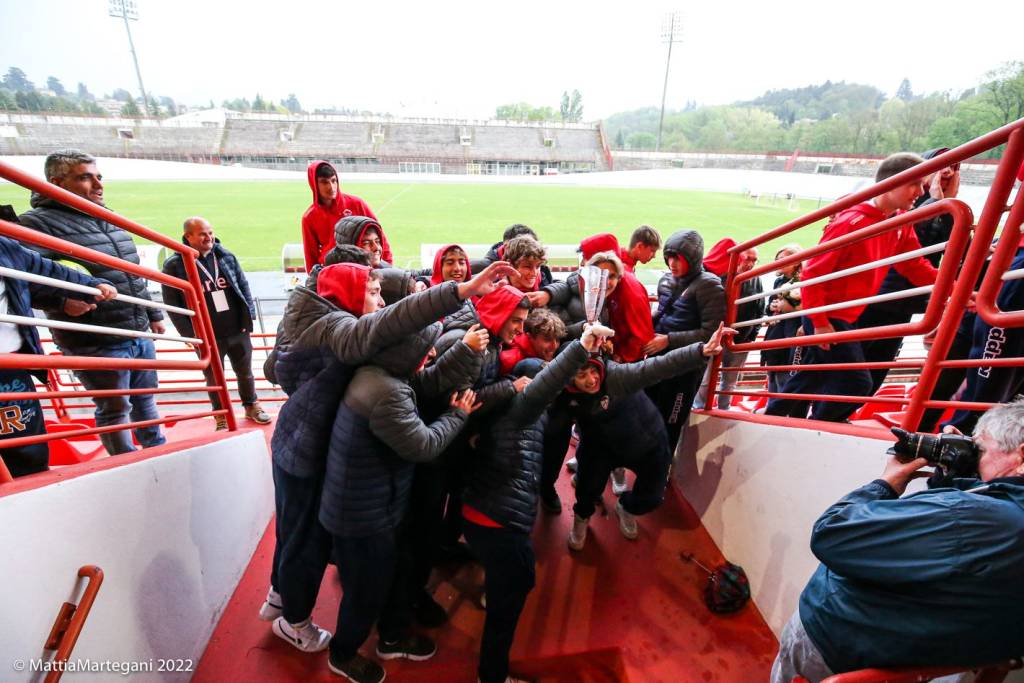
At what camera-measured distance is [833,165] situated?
3969cm

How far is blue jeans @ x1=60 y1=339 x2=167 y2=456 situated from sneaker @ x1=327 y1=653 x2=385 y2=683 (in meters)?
1.94

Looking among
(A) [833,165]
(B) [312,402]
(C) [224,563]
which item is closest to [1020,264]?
(B) [312,402]

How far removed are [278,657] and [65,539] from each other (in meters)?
1.10

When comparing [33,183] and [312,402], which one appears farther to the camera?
[312,402]

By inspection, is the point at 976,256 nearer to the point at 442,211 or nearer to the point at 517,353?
the point at 517,353

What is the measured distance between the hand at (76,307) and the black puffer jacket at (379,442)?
1.96 m

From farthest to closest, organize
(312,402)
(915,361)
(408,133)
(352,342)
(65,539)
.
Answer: (408,133) < (915,361) < (312,402) < (352,342) < (65,539)

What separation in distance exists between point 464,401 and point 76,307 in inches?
92.6

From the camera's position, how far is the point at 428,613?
7.36 ft

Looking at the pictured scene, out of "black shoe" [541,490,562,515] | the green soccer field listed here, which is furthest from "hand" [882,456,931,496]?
the green soccer field

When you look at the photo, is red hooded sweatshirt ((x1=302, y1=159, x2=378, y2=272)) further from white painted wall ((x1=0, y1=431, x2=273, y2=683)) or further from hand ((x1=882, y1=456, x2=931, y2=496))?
hand ((x1=882, y1=456, x2=931, y2=496))

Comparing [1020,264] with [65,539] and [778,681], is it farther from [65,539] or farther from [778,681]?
[65,539]

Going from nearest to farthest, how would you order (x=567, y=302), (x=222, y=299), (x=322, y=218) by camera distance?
(x=567, y=302) < (x=222, y=299) < (x=322, y=218)

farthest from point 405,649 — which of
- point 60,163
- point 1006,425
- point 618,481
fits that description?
point 60,163
